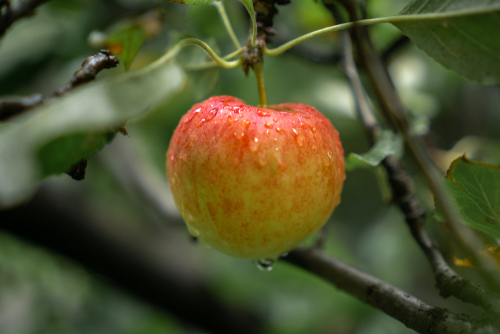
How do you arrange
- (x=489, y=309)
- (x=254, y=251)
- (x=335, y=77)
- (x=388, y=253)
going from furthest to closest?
(x=388, y=253)
(x=335, y=77)
(x=254, y=251)
(x=489, y=309)

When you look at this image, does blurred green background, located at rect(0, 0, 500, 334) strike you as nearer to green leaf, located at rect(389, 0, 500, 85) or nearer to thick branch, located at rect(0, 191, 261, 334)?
thick branch, located at rect(0, 191, 261, 334)

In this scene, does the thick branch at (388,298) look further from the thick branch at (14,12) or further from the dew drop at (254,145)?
the thick branch at (14,12)

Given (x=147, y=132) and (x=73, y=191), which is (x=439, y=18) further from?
(x=73, y=191)

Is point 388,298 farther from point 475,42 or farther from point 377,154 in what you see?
point 475,42

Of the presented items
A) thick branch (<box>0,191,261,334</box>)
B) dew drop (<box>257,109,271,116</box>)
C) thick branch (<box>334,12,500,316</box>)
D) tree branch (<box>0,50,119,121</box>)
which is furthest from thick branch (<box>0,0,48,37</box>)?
thick branch (<box>0,191,261,334</box>)

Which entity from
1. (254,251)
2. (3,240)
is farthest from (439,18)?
(3,240)

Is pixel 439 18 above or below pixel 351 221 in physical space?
above
